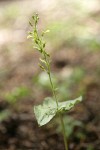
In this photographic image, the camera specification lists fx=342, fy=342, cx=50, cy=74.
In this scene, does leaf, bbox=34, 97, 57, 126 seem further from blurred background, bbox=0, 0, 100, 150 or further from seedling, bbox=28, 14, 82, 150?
blurred background, bbox=0, 0, 100, 150

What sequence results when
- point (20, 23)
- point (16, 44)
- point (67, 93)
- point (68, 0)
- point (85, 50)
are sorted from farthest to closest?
point (68, 0), point (20, 23), point (16, 44), point (85, 50), point (67, 93)

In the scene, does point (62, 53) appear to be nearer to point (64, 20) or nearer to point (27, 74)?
point (27, 74)

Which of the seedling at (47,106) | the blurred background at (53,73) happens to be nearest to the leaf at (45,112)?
the seedling at (47,106)

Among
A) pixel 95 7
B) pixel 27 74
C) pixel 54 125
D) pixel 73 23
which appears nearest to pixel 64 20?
pixel 73 23

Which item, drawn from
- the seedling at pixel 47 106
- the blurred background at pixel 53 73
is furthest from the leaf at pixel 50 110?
the blurred background at pixel 53 73

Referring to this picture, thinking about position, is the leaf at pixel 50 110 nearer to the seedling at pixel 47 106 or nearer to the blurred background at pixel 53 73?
the seedling at pixel 47 106

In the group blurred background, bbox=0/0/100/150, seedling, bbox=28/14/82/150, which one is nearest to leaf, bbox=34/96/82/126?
seedling, bbox=28/14/82/150

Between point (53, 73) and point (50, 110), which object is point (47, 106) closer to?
point (50, 110)

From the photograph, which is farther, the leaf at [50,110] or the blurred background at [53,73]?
the blurred background at [53,73]

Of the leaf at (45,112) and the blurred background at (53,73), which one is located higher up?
the leaf at (45,112)
